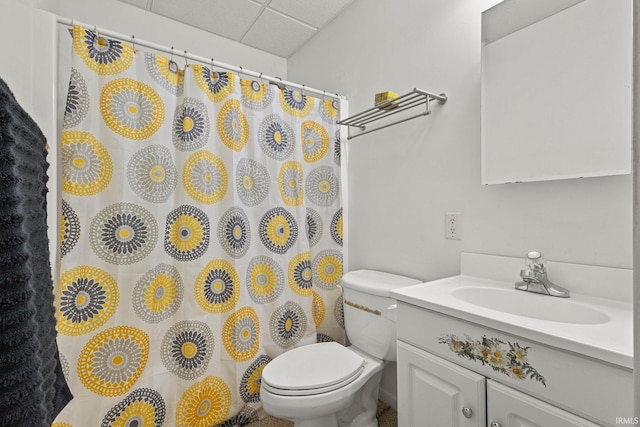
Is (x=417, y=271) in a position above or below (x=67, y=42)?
below

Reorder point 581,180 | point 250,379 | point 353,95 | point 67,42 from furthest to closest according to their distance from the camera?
point 353,95 < point 250,379 < point 67,42 < point 581,180

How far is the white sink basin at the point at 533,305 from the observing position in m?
0.87

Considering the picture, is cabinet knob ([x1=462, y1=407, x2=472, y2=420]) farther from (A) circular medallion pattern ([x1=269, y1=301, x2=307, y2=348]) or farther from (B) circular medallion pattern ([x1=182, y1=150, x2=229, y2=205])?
(B) circular medallion pattern ([x1=182, y1=150, x2=229, y2=205])

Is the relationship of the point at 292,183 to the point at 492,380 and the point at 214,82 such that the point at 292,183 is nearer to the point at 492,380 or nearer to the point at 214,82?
the point at 214,82

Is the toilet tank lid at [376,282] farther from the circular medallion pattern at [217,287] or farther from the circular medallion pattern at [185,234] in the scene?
the circular medallion pattern at [185,234]

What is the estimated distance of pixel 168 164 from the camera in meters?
1.40

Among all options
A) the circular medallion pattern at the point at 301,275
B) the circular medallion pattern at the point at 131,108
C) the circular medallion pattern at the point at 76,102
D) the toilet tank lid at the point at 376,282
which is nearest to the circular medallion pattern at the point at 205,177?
the circular medallion pattern at the point at 131,108

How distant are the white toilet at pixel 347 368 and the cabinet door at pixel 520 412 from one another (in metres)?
0.42

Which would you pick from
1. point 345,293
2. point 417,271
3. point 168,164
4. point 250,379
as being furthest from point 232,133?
point 250,379

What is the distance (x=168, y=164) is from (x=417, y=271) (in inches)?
51.2

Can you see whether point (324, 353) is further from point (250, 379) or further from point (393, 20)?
point (393, 20)

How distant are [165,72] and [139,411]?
1533mm

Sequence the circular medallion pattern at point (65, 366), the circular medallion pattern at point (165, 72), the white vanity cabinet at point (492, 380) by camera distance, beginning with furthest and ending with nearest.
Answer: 1. the circular medallion pattern at point (165, 72)
2. the circular medallion pattern at point (65, 366)
3. the white vanity cabinet at point (492, 380)

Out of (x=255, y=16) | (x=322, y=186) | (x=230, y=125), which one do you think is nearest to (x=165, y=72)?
(x=230, y=125)
